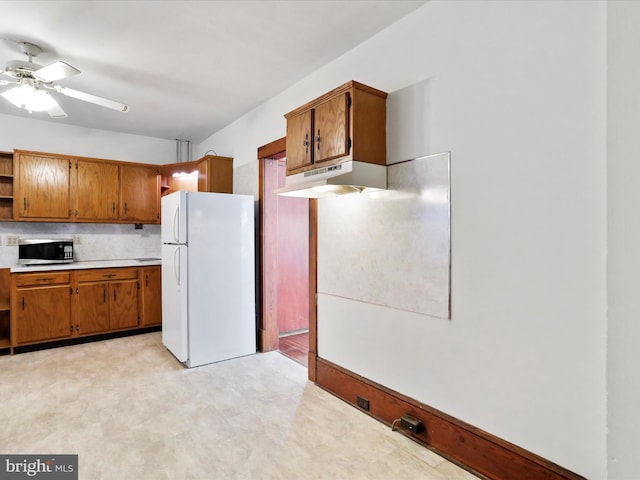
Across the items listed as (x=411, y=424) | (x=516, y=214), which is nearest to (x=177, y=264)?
(x=411, y=424)

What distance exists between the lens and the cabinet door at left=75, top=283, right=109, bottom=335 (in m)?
4.10

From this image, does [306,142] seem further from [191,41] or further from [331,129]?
[191,41]

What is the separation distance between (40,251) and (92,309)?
93 centimetres

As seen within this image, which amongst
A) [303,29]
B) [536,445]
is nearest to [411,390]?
[536,445]

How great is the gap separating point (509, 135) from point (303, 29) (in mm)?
1544

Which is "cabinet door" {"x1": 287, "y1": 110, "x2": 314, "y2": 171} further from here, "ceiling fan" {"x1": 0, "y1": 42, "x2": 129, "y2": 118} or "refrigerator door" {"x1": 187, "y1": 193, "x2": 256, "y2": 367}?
"ceiling fan" {"x1": 0, "y1": 42, "x2": 129, "y2": 118}

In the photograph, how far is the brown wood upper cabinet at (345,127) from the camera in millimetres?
2273

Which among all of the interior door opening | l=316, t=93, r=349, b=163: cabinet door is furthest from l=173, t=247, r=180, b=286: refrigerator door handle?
l=316, t=93, r=349, b=163: cabinet door

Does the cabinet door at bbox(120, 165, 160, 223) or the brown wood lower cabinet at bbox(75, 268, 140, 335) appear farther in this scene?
the cabinet door at bbox(120, 165, 160, 223)

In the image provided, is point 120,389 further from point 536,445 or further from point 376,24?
point 376,24

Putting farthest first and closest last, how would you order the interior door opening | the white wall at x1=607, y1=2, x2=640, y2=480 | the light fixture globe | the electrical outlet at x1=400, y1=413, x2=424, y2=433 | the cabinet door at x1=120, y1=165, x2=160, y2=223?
the cabinet door at x1=120, y1=165, x2=160, y2=223
the interior door opening
the light fixture globe
the electrical outlet at x1=400, y1=413, x2=424, y2=433
the white wall at x1=607, y1=2, x2=640, y2=480

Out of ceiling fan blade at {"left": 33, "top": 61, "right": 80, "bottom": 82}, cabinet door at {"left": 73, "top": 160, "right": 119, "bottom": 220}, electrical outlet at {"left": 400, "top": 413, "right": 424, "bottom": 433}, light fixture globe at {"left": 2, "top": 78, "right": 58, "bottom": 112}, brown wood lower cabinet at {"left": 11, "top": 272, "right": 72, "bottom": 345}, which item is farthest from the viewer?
cabinet door at {"left": 73, "top": 160, "right": 119, "bottom": 220}

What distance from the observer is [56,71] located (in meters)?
2.54

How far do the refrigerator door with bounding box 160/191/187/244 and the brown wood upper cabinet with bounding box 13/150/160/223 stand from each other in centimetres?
130
